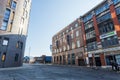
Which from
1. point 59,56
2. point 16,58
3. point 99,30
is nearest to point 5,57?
point 16,58

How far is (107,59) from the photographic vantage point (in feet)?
83.0

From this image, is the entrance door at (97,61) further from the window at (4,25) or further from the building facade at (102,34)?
the window at (4,25)

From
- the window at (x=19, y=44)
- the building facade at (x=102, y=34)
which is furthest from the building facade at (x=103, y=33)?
the window at (x=19, y=44)

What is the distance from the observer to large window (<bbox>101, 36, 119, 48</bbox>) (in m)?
23.6

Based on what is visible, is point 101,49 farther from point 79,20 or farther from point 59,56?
point 59,56

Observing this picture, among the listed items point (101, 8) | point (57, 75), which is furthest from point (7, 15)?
point (101, 8)

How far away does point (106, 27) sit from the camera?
26.5m

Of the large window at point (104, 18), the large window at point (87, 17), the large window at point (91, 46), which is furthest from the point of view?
the large window at point (87, 17)

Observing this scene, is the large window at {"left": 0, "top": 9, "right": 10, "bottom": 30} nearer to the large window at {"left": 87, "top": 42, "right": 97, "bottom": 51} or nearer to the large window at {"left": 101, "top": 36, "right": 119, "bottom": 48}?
the large window at {"left": 87, "top": 42, "right": 97, "bottom": 51}

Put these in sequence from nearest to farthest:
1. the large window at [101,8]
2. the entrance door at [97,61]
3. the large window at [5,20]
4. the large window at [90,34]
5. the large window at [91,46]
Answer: the large window at [5,20] < the large window at [101,8] < the entrance door at [97,61] < the large window at [91,46] < the large window at [90,34]

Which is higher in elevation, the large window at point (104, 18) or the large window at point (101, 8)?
the large window at point (101, 8)

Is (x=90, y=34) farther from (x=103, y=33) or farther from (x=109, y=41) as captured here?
(x=109, y=41)

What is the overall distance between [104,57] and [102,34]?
19.0ft

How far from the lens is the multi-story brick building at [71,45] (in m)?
36.4
